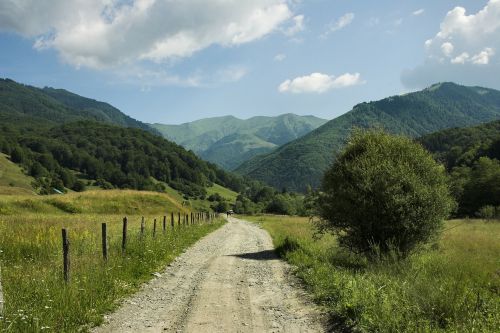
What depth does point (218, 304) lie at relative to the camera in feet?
33.9

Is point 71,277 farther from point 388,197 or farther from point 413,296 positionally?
point 388,197

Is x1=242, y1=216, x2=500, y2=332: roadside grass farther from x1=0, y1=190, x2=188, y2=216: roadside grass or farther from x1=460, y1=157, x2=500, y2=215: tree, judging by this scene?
x1=460, y1=157, x2=500, y2=215: tree

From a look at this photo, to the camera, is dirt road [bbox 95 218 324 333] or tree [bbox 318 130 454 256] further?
tree [bbox 318 130 454 256]

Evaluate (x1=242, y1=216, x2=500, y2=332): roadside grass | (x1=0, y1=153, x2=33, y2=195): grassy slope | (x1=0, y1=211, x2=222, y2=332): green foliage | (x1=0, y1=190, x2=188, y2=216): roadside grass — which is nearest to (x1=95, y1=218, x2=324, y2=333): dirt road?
(x1=0, y1=211, x2=222, y2=332): green foliage

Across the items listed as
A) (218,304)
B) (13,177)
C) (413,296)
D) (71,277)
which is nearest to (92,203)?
(71,277)

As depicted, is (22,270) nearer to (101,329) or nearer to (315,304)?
(101,329)

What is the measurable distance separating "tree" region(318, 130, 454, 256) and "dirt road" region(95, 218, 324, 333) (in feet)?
11.3

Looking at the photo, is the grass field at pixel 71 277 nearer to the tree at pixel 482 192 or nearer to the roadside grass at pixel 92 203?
the roadside grass at pixel 92 203

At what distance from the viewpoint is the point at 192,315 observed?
30.5ft

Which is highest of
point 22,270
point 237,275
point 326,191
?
point 326,191

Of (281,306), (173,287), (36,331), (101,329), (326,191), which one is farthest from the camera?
(326,191)

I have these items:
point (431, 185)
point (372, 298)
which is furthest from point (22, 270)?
point (431, 185)

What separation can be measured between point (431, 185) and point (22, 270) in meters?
14.3

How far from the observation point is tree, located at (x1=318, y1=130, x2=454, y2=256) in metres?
15.9
